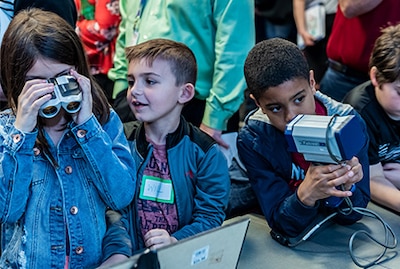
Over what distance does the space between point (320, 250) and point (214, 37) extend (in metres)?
0.82

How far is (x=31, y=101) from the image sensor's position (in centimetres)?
136

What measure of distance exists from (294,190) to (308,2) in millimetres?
1680

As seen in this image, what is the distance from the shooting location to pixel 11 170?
4.59ft

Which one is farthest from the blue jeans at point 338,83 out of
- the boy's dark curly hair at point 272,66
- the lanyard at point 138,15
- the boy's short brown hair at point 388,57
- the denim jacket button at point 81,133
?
the denim jacket button at point 81,133

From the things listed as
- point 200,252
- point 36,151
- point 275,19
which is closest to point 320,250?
point 200,252

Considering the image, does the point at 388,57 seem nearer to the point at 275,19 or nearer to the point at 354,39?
the point at 354,39

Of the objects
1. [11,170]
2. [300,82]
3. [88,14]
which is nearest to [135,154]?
[11,170]

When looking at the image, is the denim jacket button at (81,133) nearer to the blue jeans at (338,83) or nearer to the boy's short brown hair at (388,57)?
the boy's short brown hair at (388,57)

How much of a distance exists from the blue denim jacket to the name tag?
15 cm

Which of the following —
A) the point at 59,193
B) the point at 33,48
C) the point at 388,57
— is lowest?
the point at 59,193

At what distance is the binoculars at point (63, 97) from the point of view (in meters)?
1.38

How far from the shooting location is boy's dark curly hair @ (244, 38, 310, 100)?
171 centimetres

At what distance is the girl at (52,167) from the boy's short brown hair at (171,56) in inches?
10.6

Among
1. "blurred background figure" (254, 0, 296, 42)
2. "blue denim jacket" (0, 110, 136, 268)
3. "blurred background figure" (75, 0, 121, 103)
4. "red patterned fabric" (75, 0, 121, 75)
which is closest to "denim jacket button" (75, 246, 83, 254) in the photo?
"blue denim jacket" (0, 110, 136, 268)
